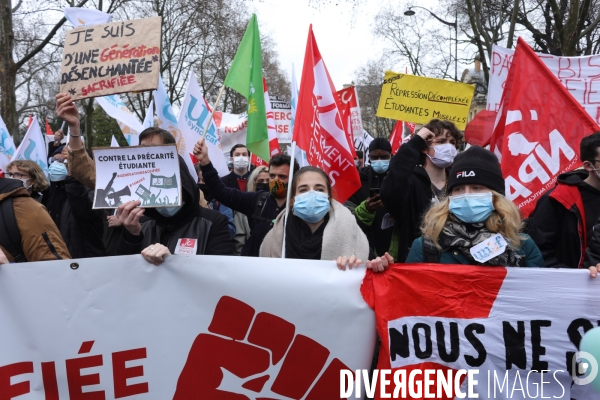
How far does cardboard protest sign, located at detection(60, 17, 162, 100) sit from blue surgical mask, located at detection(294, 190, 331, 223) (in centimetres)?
104

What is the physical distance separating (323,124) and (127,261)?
6.35 feet

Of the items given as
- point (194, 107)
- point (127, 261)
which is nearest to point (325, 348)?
point (127, 261)

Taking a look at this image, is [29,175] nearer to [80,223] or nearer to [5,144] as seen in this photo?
[80,223]

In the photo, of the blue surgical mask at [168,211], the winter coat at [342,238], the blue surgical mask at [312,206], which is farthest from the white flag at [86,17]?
the winter coat at [342,238]

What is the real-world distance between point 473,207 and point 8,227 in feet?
7.72

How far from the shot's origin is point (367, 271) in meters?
2.67

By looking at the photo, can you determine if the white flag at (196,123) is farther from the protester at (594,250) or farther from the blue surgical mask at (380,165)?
the protester at (594,250)

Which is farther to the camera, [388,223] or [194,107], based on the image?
[194,107]

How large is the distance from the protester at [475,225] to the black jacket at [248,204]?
144 cm

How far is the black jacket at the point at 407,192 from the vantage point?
11.1 feet

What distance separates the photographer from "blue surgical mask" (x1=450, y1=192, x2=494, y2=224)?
8.96 ft

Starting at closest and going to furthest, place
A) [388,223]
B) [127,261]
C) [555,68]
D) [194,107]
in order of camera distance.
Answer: [127,261] < [388,223] < [555,68] < [194,107]

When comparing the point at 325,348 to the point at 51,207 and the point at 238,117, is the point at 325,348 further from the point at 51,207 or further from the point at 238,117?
the point at 238,117

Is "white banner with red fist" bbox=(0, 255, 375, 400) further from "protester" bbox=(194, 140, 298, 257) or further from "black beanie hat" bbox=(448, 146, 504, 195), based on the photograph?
"protester" bbox=(194, 140, 298, 257)
